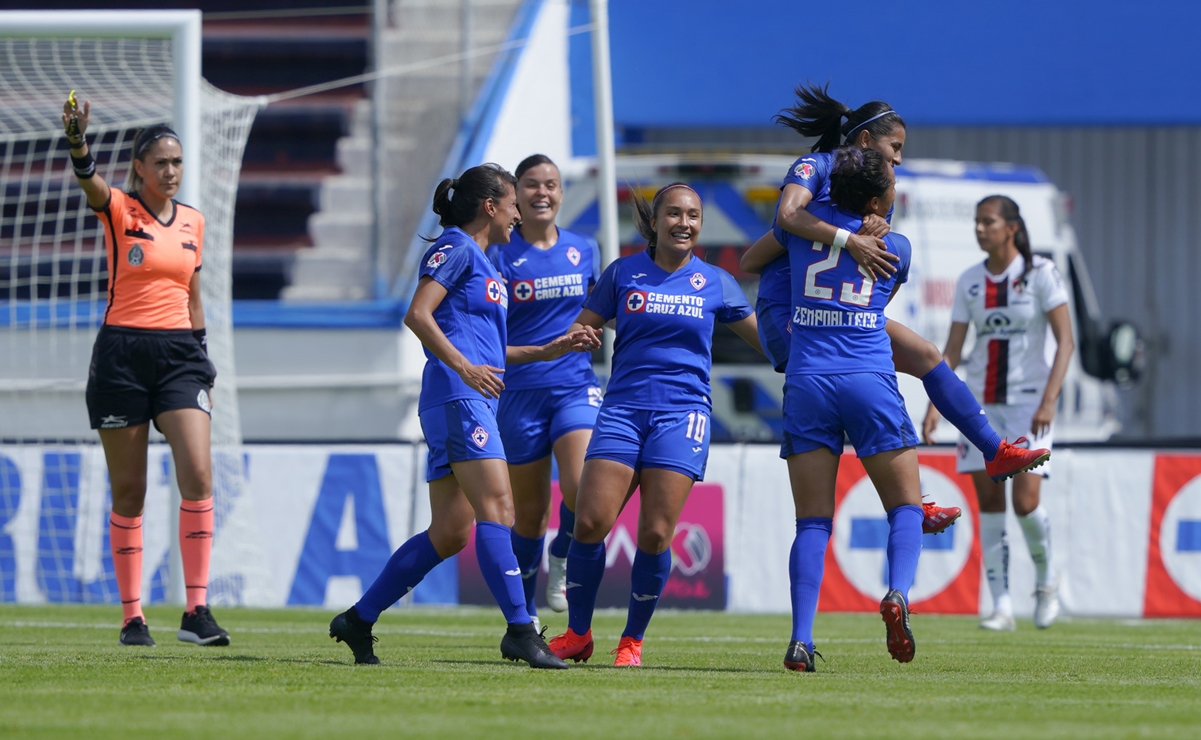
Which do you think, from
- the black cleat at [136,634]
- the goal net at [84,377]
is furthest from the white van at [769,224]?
the black cleat at [136,634]

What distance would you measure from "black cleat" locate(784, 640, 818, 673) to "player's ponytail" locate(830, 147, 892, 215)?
65.4 inches

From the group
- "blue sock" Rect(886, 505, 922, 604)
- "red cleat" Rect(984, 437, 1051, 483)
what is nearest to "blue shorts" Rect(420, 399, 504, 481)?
"blue sock" Rect(886, 505, 922, 604)

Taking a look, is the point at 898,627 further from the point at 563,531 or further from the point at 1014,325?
the point at 1014,325

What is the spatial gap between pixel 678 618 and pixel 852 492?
5.77 feet

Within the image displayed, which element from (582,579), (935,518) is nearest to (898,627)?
(935,518)

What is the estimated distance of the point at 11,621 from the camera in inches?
360

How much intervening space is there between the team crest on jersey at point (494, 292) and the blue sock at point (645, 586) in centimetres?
112

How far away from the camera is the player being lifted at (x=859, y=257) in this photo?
6.17m

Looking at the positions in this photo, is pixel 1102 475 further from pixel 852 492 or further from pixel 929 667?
pixel 929 667

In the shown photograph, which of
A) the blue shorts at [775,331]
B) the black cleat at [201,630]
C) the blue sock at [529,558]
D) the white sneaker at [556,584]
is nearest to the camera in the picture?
the blue shorts at [775,331]

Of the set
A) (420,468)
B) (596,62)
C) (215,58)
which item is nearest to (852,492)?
(420,468)

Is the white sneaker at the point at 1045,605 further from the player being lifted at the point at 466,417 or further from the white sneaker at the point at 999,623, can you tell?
the player being lifted at the point at 466,417

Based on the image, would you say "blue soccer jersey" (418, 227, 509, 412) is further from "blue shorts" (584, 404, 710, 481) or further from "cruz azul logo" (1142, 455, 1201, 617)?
"cruz azul logo" (1142, 455, 1201, 617)

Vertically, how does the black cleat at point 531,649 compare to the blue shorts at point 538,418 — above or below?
below
